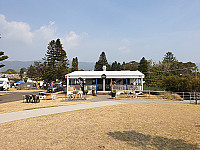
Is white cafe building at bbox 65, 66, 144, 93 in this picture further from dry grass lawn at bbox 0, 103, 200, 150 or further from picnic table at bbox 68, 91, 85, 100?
dry grass lawn at bbox 0, 103, 200, 150

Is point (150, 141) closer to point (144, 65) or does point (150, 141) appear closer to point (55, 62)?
point (55, 62)

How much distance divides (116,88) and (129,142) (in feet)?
62.7

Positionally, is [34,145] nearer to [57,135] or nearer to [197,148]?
[57,135]

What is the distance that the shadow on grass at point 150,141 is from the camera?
4.88m

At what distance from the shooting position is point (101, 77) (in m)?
24.2

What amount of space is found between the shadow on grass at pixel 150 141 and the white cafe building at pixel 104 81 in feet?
58.5

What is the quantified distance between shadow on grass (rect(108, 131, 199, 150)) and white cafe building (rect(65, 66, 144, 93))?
17.8m

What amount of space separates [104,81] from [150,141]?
64.9 ft

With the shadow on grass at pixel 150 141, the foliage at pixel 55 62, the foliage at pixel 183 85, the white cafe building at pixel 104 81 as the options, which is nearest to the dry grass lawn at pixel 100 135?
the shadow on grass at pixel 150 141

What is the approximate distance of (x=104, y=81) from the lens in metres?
25.1

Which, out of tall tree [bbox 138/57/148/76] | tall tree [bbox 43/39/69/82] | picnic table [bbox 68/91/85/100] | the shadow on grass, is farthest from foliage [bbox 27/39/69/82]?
the shadow on grass

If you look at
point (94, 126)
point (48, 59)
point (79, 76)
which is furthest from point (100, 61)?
point (94, 126)

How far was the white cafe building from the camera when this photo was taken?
78.5 feet

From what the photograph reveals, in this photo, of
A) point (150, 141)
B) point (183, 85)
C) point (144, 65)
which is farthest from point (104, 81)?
point (144, 65)
